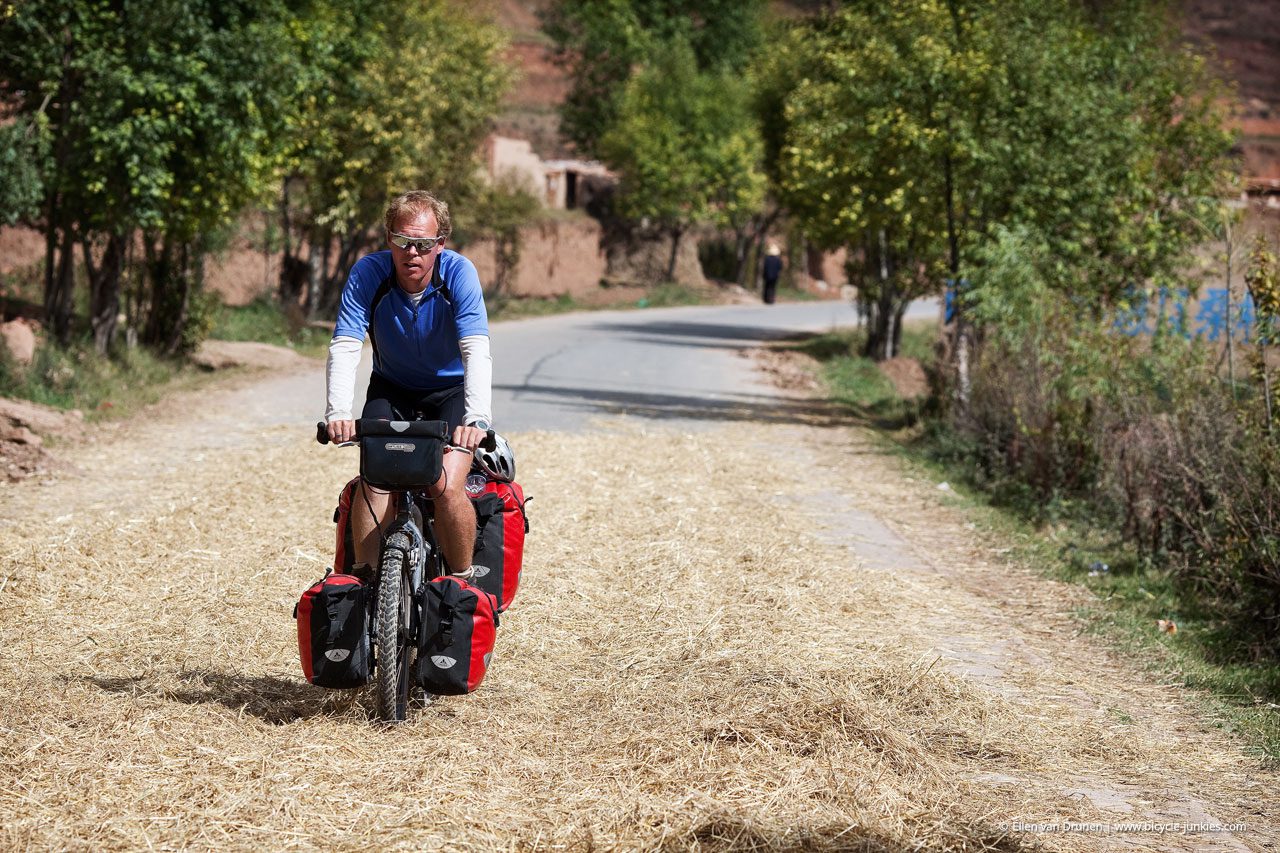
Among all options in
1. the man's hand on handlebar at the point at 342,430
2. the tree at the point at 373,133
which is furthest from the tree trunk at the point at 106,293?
the man's hand on handlebar at the point at 342,430

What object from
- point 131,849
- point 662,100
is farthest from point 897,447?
point 662,100

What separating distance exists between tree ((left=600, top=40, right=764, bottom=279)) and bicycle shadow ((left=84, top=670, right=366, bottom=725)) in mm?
42879

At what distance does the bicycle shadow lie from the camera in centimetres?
576

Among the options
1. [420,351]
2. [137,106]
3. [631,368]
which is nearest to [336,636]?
[420,351]

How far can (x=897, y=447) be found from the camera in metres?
15.4

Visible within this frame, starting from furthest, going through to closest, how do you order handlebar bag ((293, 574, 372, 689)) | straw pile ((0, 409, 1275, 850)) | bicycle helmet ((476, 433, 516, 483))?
bicycle helmet ((476, 433, 516, 483)) → handlebar bag ((293, 574, 372, 689)) → straw pile ((0, 409, 1275, 850))

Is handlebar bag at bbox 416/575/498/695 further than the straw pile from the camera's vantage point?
Yes

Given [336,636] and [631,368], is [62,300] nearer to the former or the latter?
[631,368]

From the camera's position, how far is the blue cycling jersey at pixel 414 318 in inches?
222

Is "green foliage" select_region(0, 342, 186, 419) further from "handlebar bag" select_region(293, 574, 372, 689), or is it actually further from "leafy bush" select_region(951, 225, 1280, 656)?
"handlebar bag" select_region(293, 574, 372, 689)

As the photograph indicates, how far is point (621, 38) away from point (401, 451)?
2256 inches

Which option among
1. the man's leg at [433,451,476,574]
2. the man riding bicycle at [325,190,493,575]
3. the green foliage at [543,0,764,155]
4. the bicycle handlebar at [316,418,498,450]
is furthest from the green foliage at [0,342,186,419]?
the green foliage at [543,0,764,155]

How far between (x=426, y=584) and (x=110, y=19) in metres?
12.7

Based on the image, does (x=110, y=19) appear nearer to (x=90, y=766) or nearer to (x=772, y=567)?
(x=772, y=567)
